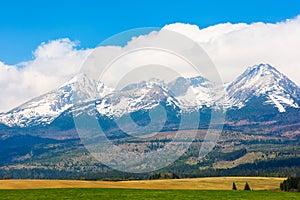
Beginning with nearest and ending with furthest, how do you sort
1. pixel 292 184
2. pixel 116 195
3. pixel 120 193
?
1. pixel 116 195
2. pixel 120 193
3. pixel 292 184

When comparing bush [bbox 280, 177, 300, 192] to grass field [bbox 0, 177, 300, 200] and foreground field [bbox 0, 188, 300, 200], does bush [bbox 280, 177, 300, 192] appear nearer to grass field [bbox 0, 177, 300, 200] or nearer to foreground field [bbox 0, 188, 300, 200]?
grass field [bbox 0, 177, 300, 200]

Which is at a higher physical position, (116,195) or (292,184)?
(116,195)

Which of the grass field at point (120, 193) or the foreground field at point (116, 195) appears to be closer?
the foreground field at point (116, 195)

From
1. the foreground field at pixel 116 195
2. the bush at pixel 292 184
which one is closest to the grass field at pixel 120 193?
the foreground field at pixel 116 195

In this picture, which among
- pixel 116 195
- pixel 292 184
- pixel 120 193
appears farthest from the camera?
pixel 292 184

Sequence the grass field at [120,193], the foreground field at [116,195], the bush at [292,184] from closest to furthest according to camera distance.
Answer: the foreground field at [116,195], the grass field at [120,193], the bush at [292,184]

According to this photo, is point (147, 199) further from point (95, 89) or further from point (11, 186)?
point (11, 186)

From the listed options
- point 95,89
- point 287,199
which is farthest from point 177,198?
point 95,89

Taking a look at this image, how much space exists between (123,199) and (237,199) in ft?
49.2

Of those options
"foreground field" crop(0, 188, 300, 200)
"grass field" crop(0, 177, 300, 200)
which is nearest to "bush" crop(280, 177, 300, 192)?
"grass field" crop(0, 177, 300, 200)

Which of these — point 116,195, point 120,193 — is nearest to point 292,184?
point 120,193

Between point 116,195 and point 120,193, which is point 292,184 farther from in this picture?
point 116,195

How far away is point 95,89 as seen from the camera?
221ft

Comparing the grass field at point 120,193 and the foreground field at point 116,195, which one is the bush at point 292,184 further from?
the foreground field at point 116,195
